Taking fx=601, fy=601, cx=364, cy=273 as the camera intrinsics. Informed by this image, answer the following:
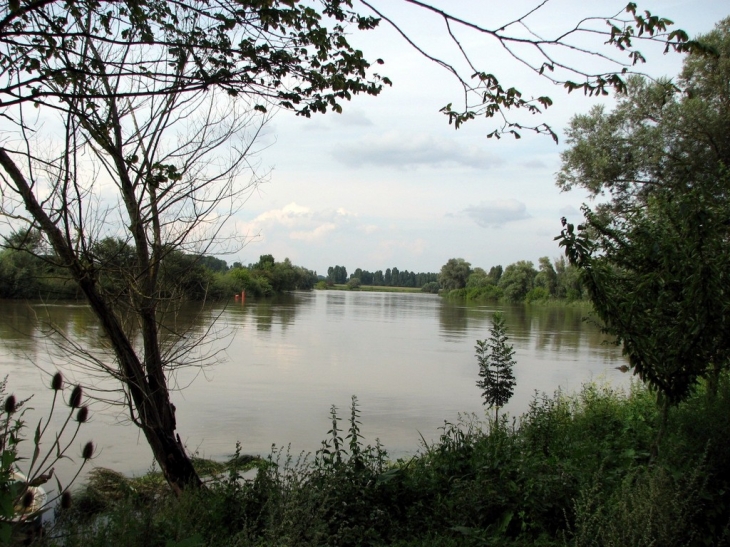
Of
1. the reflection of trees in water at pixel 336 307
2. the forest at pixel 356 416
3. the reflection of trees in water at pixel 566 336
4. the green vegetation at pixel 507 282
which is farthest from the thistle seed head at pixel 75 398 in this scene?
the green vegetation at pixel 507 282

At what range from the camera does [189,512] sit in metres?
5.19

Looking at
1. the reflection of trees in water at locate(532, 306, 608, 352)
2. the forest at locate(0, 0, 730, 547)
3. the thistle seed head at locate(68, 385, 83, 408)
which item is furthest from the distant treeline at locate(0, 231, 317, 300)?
the reflection of trees in water at locate(532, 306, 608, 352)

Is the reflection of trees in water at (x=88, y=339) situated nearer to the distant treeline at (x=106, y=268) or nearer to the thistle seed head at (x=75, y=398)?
the distant treeline at (x=106, y=268)

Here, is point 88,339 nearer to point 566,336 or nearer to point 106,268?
point 106,268

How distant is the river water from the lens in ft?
33.8

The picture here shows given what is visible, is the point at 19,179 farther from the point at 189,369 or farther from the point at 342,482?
the point at 189,369

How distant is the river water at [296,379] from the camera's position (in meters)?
10.3

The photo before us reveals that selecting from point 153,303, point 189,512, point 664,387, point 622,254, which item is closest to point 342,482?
point 189,512

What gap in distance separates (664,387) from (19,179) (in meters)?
5.68

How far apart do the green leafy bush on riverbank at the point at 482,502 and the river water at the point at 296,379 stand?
177 cm

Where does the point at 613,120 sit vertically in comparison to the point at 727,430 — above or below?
above

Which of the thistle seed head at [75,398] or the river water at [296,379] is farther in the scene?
the river water at [296,379]

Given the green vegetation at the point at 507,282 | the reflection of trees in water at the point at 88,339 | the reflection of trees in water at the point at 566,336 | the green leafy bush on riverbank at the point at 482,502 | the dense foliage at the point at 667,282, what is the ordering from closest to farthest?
the green leafy bush on riverbank at the point at 482,502
the dense foliage at the point at 667,282
the reflection of trees in water at the point at 88,339
the reflection of trees in water at the point at 566,336
the green vegetation at the point at 507,282

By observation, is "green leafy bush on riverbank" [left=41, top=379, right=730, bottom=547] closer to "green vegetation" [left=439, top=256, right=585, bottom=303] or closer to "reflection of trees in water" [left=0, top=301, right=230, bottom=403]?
"reflection of trees in water" [left=0, top=301, right=230, bottom=403]
